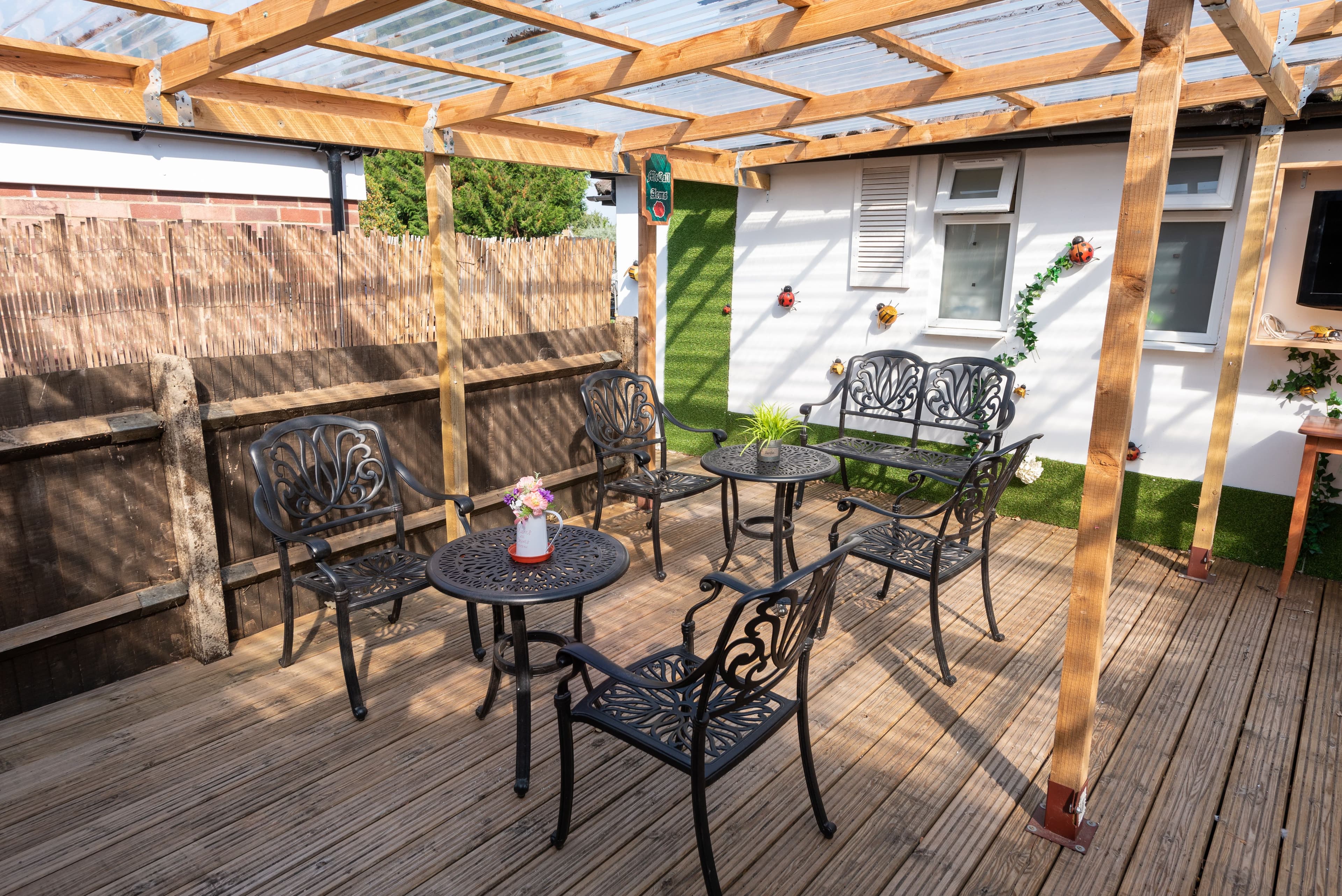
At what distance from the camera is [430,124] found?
12.6 ft

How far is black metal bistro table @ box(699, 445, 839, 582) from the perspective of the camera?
12.7 ft

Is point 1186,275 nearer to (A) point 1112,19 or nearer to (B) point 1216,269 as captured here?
(B) point 1216,269

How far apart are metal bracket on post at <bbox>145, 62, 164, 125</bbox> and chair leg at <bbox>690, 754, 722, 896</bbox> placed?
3.09 m

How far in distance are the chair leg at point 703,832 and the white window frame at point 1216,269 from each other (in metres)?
4.25

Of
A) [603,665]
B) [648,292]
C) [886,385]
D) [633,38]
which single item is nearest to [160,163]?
[648,292]

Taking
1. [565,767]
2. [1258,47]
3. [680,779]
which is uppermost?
[1258,47]

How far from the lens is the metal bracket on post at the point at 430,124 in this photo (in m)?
3.84

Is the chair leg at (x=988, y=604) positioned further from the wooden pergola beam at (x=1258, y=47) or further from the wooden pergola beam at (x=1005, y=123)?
the wooden pergola beam at (x=1005, y=123)

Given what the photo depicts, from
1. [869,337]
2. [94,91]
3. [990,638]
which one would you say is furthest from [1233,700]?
[94,91]

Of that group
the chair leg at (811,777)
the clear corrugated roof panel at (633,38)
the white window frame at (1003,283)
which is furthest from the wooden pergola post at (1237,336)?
the chair leg at (811,777)

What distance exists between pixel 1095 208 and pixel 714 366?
3.20m

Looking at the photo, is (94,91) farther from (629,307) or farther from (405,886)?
(629,307)

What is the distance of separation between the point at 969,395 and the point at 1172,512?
141 cm

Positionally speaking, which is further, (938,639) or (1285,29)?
(938,639)
